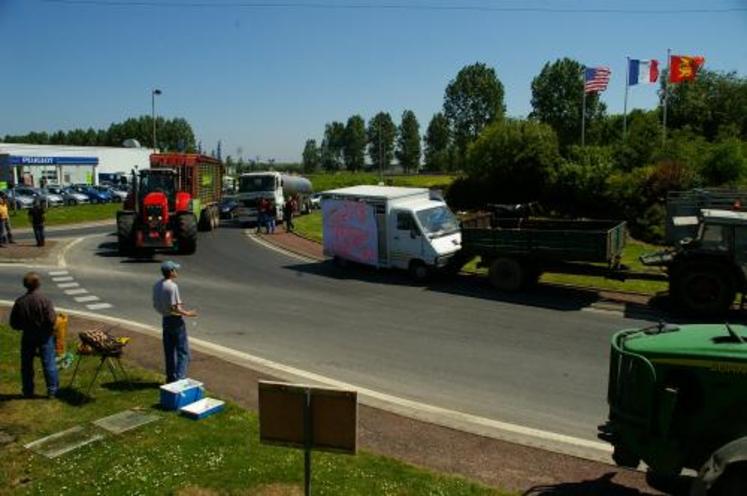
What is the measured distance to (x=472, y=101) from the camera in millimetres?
102062

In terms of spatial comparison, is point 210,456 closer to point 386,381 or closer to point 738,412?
point 386,381

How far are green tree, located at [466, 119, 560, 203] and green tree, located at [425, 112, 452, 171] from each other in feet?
241

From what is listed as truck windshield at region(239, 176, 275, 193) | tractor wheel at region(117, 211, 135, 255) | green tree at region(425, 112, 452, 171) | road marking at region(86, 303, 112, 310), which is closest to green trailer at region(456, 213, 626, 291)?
road marking at region(86, 303, 112, 310)

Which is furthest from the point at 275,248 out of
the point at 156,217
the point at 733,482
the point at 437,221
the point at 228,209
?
the point at 733,482

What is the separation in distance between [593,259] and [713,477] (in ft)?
40.7

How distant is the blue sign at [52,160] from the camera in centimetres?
7000

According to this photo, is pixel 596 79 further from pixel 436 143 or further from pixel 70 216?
pixel 436 143

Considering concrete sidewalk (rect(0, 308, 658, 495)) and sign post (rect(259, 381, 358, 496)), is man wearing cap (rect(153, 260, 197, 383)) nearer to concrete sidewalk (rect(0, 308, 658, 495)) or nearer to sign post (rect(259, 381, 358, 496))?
concrete sidewalk (rect(0, 308, 658, 495))

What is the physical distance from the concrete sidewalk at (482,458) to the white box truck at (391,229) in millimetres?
10573

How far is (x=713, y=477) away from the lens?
5359 millimetres

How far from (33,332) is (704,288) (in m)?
13.4

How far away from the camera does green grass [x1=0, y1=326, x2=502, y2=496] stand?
22.6 feet

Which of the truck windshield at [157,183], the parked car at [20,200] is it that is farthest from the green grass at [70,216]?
the truck windshield at [157,183]

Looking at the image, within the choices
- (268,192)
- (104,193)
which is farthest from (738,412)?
(104,193)
